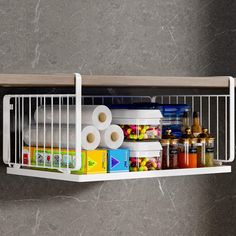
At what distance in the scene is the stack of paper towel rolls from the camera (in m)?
1.65

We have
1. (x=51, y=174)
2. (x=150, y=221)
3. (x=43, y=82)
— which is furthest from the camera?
(x=150, y=221)

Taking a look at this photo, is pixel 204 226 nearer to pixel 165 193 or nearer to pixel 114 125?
pixel 165 193

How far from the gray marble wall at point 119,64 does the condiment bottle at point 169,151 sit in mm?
293

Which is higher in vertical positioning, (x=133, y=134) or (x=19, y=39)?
(x=19, y=39)

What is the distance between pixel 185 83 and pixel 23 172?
50 cm

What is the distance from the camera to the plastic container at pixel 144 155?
1730 mm

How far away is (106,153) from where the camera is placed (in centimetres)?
167

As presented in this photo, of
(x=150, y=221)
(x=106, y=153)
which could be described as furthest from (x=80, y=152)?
(x=150, y=221)

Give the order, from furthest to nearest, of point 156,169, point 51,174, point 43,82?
point 156,169 → point 51,174 → point 43,82

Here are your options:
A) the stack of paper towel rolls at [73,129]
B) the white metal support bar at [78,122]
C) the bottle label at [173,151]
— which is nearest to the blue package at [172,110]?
the bottle label at [173,151]

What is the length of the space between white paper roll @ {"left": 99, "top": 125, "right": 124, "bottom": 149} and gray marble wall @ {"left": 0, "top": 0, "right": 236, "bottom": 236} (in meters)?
0.33

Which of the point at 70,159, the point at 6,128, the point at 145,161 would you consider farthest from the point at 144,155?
the point at 6,128

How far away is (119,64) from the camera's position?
2.05m

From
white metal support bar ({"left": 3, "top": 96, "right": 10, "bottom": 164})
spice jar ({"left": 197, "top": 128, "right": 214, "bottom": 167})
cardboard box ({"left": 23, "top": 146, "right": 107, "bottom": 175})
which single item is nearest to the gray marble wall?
→ white metal support bar ({"left": 3, "top": 96, "right": 10, "bottom": 164})
